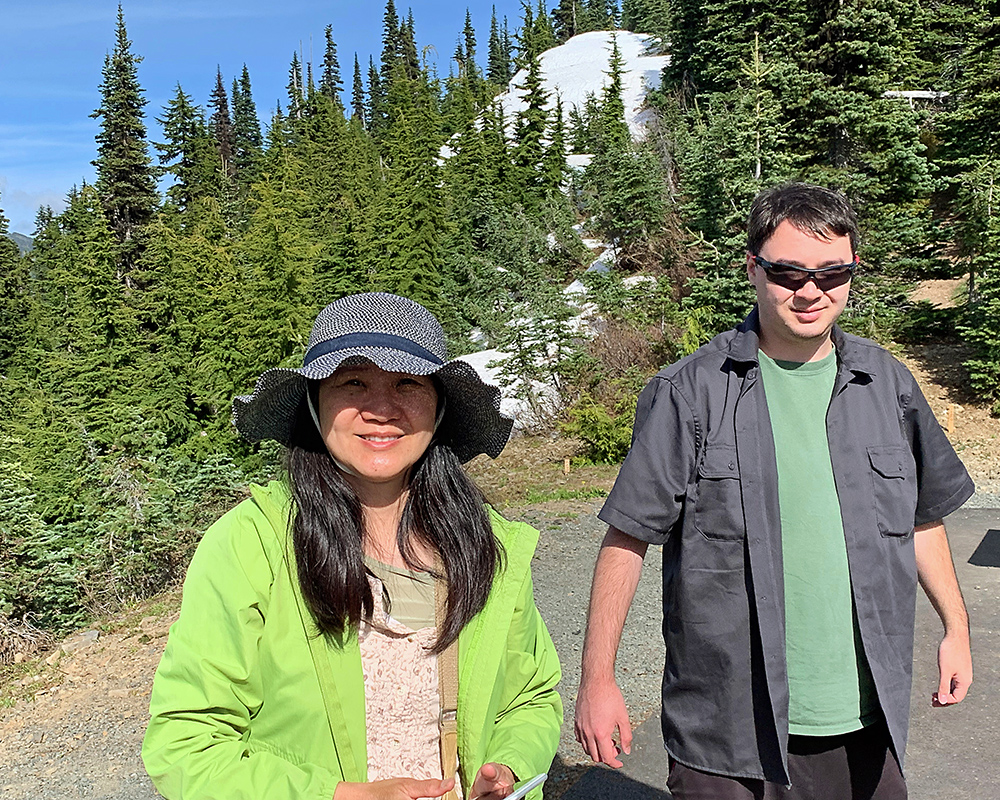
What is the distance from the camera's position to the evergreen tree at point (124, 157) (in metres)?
31.2

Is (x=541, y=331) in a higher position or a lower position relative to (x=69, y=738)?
higher

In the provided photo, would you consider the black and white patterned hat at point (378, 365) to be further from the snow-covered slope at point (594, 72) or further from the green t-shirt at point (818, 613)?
the snow-covered slope at point (594, 72)

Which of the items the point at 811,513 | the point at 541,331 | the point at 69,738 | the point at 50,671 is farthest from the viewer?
the point at 541,331

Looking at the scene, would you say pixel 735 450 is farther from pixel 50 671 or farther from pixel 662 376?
pixel 50 671

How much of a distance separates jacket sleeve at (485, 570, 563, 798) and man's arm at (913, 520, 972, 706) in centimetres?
148

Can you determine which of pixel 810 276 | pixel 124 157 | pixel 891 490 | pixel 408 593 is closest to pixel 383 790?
pixel 408 593

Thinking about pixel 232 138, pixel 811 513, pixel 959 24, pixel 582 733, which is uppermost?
pixel 232 138

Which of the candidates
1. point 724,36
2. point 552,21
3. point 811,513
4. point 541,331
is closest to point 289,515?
point 811,513

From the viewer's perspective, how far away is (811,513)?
8.13ft

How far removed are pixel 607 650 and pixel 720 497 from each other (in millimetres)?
577

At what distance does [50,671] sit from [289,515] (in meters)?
5.94

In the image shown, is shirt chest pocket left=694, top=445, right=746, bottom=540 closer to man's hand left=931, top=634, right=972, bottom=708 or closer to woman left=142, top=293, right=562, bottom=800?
woman left=142, top=293, right=562, bottom=800

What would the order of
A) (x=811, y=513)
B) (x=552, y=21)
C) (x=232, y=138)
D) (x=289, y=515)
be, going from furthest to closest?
(x=552, y=21)
(x=232, y=138)
(x=811, y=513)
(x=289, y=515)

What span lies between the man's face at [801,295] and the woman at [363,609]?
1.07 metres
